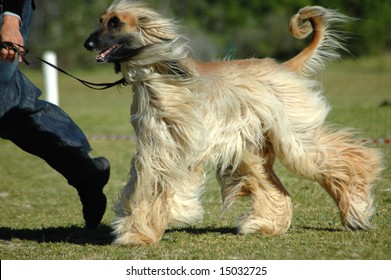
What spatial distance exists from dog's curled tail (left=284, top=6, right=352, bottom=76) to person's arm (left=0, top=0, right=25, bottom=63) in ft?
5.05

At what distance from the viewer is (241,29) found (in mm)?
30609

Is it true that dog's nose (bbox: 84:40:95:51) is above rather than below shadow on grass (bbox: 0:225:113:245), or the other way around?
above

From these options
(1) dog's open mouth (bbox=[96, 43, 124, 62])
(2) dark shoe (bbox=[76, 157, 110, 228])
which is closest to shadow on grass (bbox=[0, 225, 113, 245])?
(2) dark shoe (bbox=[76, 157, 110, 228])

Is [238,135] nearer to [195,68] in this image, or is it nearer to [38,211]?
[195,68]

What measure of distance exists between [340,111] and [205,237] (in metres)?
6.18

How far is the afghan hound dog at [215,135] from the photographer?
3.82 m

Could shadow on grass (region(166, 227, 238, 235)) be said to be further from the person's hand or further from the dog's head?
the person's hand

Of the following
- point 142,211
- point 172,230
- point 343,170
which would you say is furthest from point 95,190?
point 343,170

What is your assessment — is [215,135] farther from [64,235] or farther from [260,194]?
[64,235]

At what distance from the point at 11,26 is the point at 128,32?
59 centimetres

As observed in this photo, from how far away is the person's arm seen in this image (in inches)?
149

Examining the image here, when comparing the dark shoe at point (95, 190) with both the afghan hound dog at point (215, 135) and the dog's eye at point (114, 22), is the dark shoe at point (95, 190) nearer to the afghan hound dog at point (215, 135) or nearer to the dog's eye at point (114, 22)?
the afghan hound dog at point (215, 135)

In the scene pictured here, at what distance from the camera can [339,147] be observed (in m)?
4.10

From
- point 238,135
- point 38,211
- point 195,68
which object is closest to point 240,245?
point 238,135
